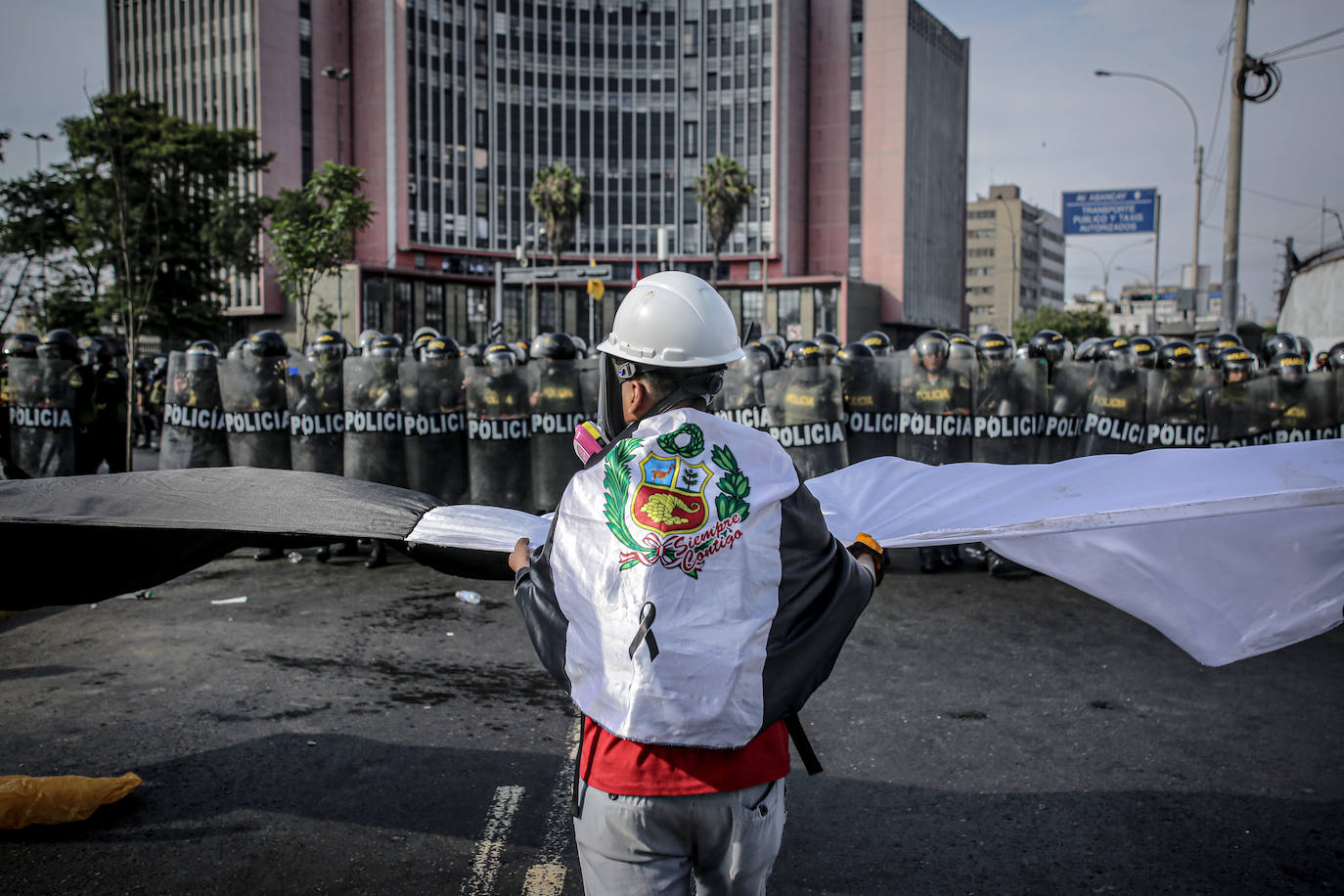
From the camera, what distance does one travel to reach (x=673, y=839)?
6.53ft

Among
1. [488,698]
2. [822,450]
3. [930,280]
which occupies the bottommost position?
[488,698]

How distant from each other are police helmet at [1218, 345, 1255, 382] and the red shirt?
395 inches

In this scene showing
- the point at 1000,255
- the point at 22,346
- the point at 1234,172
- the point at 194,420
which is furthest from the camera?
the point at 1000,255

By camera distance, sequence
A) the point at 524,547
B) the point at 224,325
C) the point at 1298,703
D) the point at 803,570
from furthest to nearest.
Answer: the point at 224,325 → the point at 1298,703 → the point at 524,547 → the point at 803,570

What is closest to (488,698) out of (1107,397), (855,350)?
(855,350)

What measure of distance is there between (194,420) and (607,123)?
7704 cm

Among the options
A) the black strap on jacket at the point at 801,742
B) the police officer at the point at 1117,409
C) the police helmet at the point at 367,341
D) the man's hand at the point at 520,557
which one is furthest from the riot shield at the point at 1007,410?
the man's hand at the point at 520,557

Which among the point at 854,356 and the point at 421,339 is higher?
the point at 421,339

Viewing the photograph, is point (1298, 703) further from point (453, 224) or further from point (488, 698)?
point (453, 224)

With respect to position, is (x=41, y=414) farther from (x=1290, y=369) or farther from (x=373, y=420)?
(x=1290, y=369)

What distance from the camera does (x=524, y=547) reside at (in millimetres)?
2463

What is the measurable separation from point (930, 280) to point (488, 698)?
86.8 m

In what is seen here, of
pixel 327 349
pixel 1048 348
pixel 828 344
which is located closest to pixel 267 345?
pixel 327 349

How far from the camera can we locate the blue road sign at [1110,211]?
1357 inches
